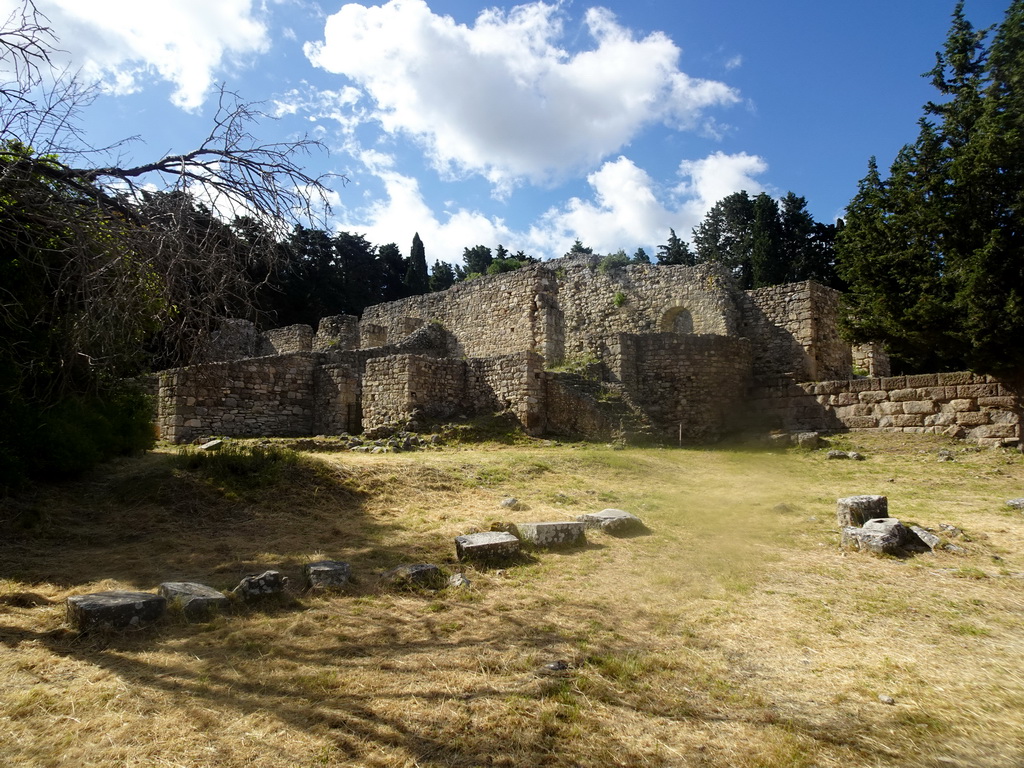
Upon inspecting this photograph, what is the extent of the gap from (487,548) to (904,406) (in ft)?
37.7

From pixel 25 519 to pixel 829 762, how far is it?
7663mm

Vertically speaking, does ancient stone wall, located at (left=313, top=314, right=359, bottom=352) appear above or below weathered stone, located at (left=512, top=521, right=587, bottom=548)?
above

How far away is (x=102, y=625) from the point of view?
14.0 feet

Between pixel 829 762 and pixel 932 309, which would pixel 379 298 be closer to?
pixel 932 309

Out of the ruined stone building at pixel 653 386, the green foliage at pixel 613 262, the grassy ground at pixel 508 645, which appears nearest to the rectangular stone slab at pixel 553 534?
the grassy ground at pixel 508 645

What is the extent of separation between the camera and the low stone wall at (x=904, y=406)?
12.5 metres

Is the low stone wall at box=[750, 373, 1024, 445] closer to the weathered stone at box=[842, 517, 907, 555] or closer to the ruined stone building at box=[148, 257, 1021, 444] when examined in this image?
the ruined stone building at box=[148, 257, 1021, 444]

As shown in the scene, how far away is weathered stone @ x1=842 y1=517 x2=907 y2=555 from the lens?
6.16 metres

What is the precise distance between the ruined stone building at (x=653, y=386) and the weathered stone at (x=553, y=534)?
799 centimetres

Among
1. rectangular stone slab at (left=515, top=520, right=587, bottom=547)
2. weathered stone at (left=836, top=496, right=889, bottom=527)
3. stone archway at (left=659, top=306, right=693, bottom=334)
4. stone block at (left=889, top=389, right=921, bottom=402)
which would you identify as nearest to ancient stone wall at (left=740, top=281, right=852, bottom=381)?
stone archway at (left=659, top=306, right=693, bottom=334)

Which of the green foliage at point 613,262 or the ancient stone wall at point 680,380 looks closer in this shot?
the ancient stone wall at point 680,380

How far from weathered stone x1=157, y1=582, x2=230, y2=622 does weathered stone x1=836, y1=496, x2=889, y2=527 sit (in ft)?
20.2

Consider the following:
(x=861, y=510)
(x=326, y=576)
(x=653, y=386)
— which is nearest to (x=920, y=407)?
(x=653, y=386)

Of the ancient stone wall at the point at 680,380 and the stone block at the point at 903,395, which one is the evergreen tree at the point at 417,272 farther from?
the stone block at the point at 903,395
